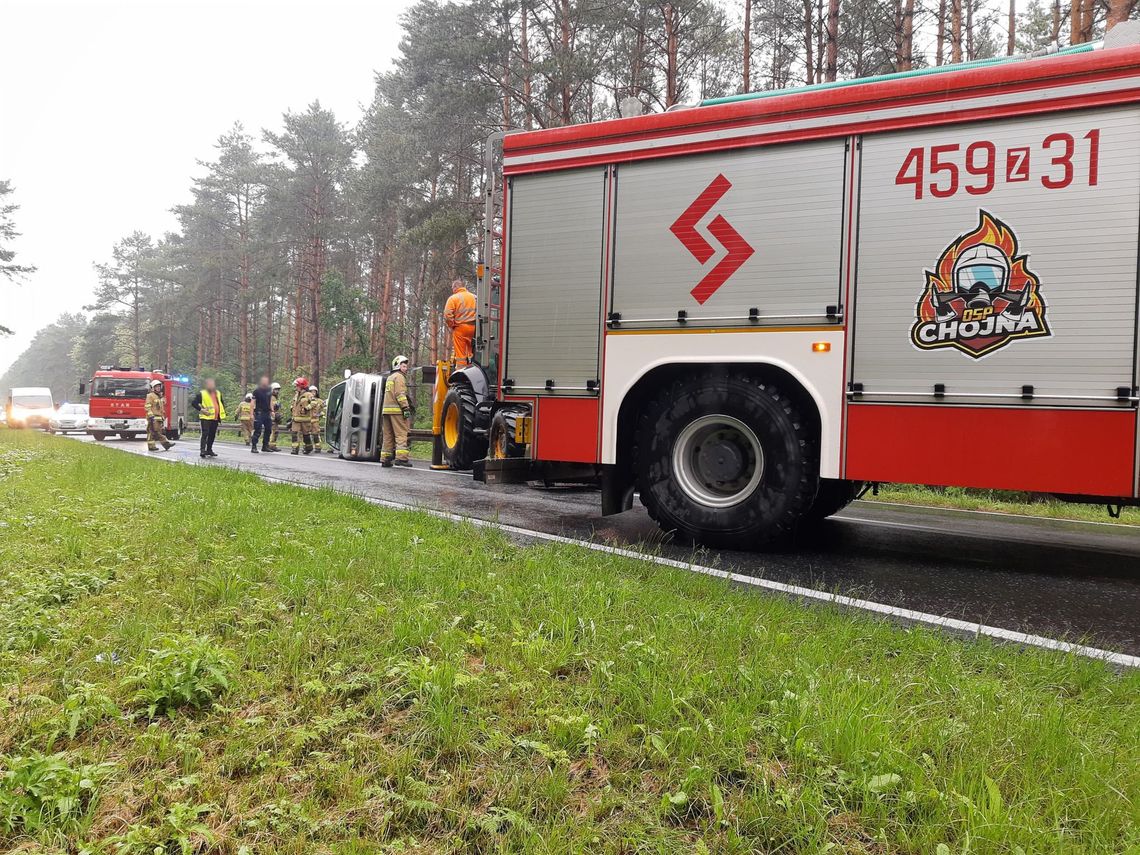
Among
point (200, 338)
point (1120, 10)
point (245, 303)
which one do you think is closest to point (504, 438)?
point (1120, 10)

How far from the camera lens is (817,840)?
5.67 ft

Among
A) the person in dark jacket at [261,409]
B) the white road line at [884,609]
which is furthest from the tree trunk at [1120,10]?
the person in dark jacket at [261,409]

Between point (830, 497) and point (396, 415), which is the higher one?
point (396, 415)

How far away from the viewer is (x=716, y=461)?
17.9ft

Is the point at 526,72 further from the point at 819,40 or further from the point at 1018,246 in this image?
the point at 1018,246

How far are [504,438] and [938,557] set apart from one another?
11.4ft

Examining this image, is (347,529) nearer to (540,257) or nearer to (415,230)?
(540,257)

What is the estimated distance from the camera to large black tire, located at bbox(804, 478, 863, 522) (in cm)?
577

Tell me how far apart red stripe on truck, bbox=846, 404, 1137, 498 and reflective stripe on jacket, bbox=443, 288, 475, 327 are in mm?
5311

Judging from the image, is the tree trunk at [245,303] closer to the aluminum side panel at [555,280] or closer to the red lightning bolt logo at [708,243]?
the aluminum side panel at [555,280]

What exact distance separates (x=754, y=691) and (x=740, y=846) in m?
0.69

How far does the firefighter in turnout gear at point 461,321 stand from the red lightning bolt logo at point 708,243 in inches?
152

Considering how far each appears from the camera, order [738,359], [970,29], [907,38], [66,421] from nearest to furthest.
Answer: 1. [738,359]
2. [907,38]
3. [970,29]
4. [66,421]

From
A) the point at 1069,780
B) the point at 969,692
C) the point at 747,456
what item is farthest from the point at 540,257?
the point at 1069,780
